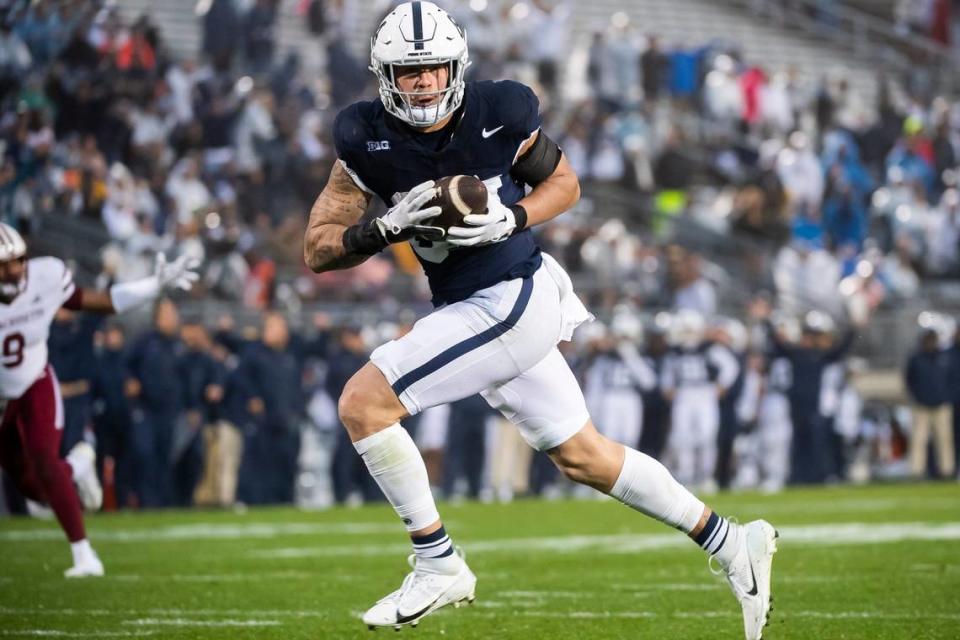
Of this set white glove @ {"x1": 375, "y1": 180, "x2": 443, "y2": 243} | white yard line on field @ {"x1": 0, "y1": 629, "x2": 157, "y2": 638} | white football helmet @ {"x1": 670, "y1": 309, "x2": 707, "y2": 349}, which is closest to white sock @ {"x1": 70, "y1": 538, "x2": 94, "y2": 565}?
white yard line on field @ {"x1": 0, "y1": 629, "x2": 157, "y2": 638}

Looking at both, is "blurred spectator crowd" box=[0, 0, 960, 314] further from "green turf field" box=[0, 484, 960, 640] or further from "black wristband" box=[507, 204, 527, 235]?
"black wristband" box=[507, 204, 527, 235]

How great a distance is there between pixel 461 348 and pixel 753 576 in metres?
1.10

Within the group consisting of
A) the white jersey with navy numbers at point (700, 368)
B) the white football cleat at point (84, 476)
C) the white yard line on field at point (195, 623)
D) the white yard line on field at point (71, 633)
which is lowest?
the white jersey with navy numbers at point (700, 368)

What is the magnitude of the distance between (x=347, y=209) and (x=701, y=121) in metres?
15.5

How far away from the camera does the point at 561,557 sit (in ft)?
26.8

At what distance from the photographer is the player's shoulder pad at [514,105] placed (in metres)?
4.79

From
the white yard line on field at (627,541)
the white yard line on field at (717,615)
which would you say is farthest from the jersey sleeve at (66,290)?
the white yard line on field at (717,615)

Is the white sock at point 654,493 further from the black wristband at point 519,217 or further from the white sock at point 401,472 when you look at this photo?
the black wristband at point 519,217

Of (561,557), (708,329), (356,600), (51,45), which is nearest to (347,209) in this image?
(356,600)

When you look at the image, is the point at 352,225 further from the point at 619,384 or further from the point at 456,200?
the point at 619,384

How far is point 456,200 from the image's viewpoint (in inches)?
177

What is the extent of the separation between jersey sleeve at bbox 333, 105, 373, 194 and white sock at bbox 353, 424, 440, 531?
2.54 ft

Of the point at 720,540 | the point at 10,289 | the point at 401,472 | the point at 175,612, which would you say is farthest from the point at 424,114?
the point at 10,289

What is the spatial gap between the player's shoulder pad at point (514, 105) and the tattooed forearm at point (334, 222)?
481mm
